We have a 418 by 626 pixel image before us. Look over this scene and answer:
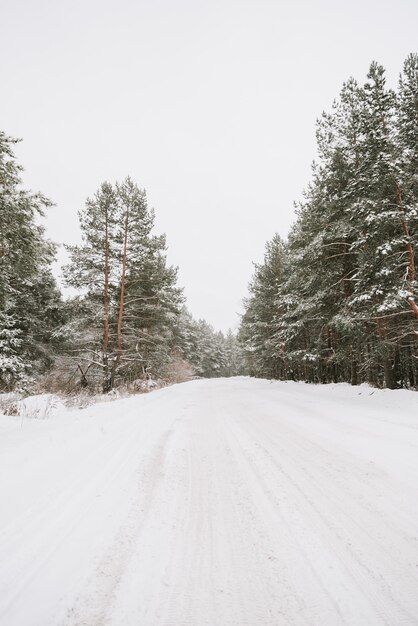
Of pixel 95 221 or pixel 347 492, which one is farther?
pixel 95 221

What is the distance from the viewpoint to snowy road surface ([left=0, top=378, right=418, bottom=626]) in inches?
67.8

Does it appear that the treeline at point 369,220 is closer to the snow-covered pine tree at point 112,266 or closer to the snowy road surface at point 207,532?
the snowy road surface at point 207,532

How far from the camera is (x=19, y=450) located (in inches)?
171

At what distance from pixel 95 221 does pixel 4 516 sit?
534 inches

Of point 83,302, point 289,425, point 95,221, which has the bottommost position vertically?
point 289,425

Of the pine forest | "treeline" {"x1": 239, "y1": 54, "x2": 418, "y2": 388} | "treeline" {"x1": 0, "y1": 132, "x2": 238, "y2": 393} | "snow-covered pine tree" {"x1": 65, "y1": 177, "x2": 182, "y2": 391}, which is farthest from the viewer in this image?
"snow-covered pine tree" {"x1": 65, "y1": 177, "x2": 182, "y2": 391}

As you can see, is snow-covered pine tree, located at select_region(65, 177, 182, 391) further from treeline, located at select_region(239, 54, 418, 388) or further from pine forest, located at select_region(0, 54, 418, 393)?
treeline, located at select_region(239, 54, 418, 388)

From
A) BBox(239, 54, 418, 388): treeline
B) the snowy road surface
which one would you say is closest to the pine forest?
BBox(239, 54, 418, 388): treeline

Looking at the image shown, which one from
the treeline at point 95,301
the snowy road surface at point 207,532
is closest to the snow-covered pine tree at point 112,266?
the treeline at point 95,301

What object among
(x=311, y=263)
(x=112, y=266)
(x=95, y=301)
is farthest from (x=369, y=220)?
→ (x=95, y=301)

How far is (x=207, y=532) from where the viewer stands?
251 cm

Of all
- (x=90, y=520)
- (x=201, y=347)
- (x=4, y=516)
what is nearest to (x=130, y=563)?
(x=90, y=520)

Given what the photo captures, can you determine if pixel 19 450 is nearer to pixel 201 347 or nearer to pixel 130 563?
pixel 130 563

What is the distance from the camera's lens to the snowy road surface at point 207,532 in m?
1.72
